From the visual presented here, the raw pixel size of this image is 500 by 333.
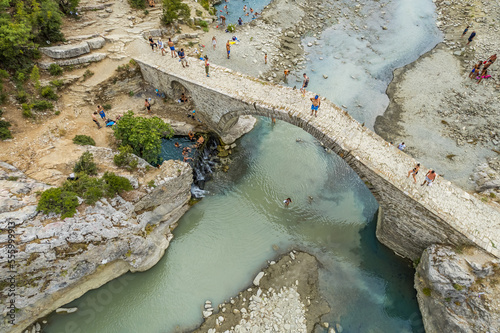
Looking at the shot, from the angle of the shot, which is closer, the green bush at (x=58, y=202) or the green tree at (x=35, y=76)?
the green bush at (x=58, y=202)

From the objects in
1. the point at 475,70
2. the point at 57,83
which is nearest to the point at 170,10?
the point at 57,83

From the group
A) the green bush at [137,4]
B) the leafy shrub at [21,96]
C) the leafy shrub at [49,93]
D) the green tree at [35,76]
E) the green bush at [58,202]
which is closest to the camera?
the green bush at [58,202]

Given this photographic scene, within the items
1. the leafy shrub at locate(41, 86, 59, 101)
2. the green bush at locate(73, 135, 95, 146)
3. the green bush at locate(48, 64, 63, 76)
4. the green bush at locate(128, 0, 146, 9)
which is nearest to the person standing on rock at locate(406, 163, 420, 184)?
the green bush at locate(73, 135, 95, 146)

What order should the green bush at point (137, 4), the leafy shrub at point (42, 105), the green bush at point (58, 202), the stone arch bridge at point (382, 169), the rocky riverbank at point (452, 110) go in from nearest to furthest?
the green bush at point (58, 202) < the stone arch bridge at point (382, 169) < the leafy shrub at point (42, 105) < the rocky riverbank at point (452, 110) < the green bush at point (137, 4)

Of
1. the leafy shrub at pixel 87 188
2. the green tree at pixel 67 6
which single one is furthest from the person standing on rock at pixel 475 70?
the green tree at pixel 67 6

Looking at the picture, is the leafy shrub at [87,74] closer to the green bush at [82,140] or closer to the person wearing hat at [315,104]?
the green bush at [82,140]

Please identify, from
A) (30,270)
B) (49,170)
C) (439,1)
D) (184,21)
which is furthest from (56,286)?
(439,1)

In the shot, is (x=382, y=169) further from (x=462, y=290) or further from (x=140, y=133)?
(x=140, y=133)

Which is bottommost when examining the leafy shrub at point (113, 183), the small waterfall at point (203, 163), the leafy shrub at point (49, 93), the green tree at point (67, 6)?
the small waterfall at point (203, 163)
